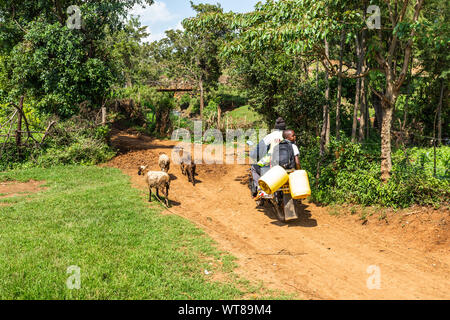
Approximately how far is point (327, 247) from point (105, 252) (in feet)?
13.4

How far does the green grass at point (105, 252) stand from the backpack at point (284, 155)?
2.43m

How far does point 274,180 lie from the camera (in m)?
7.03

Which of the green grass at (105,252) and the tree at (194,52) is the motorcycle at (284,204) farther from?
the tree at (194,52)

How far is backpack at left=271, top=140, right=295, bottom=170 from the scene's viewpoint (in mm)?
7508

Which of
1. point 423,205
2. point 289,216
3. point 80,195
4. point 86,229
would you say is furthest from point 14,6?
point 423,205

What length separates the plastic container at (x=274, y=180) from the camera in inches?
276

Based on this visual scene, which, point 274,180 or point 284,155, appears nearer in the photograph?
point 274,180

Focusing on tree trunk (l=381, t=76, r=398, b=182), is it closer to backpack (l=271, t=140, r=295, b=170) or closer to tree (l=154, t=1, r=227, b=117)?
backpack (l=271, t=140, r=295, b=170)
